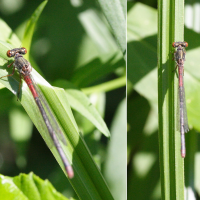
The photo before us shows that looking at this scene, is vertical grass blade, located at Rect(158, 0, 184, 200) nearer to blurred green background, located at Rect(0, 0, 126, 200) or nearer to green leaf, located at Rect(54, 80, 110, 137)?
green leaf, located at Rect(54, 80, 110, 137)

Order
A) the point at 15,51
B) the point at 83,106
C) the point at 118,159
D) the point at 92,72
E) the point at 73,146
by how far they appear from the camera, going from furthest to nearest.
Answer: the point at 118,159, the point at 92,72, the point at 83,106, the point at 15,51, the point at 73,146

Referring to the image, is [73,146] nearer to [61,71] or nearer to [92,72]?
[92,72]

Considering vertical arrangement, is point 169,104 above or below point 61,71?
below

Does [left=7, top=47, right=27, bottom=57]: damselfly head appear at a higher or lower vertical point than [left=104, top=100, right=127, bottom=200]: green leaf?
higher

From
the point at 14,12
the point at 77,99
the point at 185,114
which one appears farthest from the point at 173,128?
the point at 14,12

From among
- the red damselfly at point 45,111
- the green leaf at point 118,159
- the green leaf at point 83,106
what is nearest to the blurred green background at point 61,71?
the green leaf at point 118,159

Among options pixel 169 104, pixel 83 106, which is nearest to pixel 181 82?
pixel 169 104

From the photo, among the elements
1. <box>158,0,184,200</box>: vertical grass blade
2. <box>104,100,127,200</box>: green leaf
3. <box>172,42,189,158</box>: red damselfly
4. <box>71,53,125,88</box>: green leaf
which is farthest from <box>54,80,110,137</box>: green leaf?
<box>104,100,127,200</box>: green leaf

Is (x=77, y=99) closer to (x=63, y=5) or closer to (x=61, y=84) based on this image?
(x=61, y=84)
